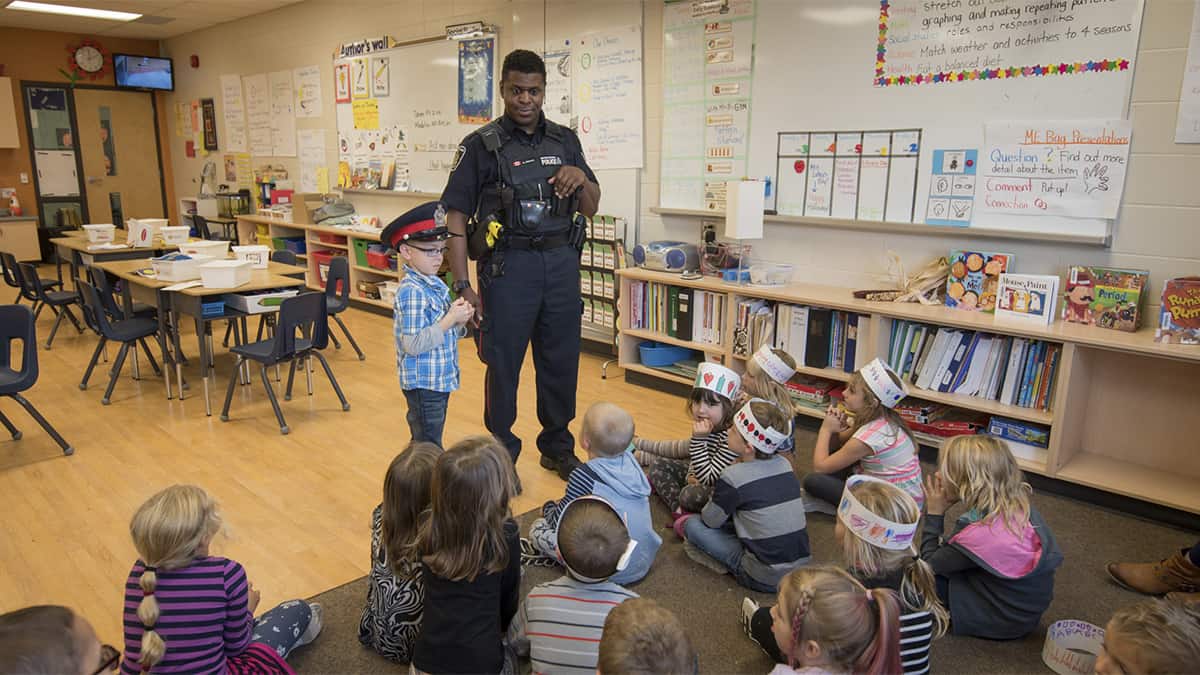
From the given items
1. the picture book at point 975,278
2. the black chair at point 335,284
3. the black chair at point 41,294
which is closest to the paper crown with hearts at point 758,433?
the picture book at point 975,278

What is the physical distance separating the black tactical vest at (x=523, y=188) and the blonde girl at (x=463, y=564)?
1451 mm

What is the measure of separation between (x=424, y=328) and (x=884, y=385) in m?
1.64

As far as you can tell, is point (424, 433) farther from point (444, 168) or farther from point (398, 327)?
point (444, 168)

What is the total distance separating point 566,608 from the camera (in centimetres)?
187

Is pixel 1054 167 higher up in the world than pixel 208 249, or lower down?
higher up

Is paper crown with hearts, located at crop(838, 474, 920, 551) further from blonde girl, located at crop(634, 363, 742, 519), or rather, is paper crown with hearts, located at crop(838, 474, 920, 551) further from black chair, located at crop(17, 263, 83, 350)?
black chair, located at crop(17, 263, 83, 350)

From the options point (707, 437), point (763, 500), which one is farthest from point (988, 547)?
point (707, 437)

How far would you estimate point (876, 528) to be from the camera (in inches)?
75.2

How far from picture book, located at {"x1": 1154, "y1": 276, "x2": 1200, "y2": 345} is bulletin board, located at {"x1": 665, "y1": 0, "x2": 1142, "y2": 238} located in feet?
1.36

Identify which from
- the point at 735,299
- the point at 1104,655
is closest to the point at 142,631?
the point at 1104,655

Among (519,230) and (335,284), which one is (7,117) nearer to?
(335,284)

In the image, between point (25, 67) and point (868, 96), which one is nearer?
point (868, 96)

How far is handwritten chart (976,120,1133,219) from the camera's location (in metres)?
3.21

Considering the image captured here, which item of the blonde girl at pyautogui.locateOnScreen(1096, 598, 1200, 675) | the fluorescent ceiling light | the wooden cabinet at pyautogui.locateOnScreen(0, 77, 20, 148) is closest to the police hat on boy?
the blonde girl at pyautogui.locateOnScreen(1096, 598, 1200, 675)
